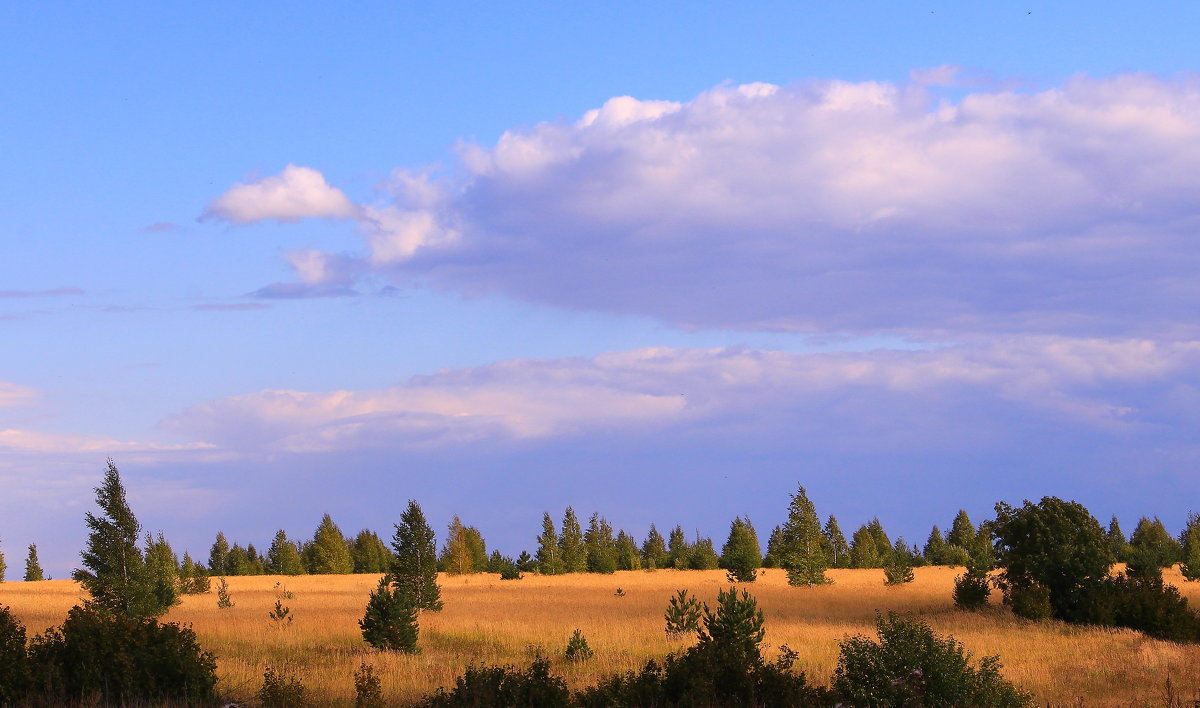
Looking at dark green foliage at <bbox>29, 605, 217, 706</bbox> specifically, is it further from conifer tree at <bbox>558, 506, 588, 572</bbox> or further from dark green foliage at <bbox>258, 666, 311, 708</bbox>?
conifer tree at <bbox>558, 506, 588, 572</bbox>

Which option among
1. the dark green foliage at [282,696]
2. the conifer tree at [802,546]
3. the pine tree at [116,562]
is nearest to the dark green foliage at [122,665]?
the dark green foliage at [282,696]

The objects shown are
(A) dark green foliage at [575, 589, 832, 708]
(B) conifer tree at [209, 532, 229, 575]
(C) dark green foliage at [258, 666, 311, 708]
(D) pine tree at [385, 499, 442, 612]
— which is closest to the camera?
(A) dark green foliage at [575, 589, 832, 708]

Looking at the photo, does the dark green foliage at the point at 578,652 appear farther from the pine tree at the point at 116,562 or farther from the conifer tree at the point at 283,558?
the conifer tree at the point at 283,558

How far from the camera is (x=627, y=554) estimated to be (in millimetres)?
88938

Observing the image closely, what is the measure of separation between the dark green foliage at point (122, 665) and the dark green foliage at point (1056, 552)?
2347 cm

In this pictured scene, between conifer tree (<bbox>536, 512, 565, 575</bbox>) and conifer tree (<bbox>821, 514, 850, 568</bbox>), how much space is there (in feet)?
69.2

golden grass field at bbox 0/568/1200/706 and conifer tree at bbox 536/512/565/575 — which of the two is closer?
golden grass field at bbox 0/568/1200/706

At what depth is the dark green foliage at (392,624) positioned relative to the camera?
20672mm

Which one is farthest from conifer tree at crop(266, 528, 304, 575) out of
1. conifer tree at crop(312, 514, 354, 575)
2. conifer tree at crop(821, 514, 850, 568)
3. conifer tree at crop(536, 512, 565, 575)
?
conifer tree at crop(821, 514, 850, 568)

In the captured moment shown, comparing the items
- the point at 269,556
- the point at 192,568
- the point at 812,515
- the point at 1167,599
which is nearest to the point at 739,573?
the point at 812,515

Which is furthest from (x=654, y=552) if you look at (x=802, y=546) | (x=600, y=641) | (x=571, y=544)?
(x=600, y=641)

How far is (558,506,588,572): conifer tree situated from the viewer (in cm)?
7481

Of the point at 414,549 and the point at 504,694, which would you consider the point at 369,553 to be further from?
the point at 504,694

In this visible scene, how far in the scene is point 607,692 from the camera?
1264 centimetres
